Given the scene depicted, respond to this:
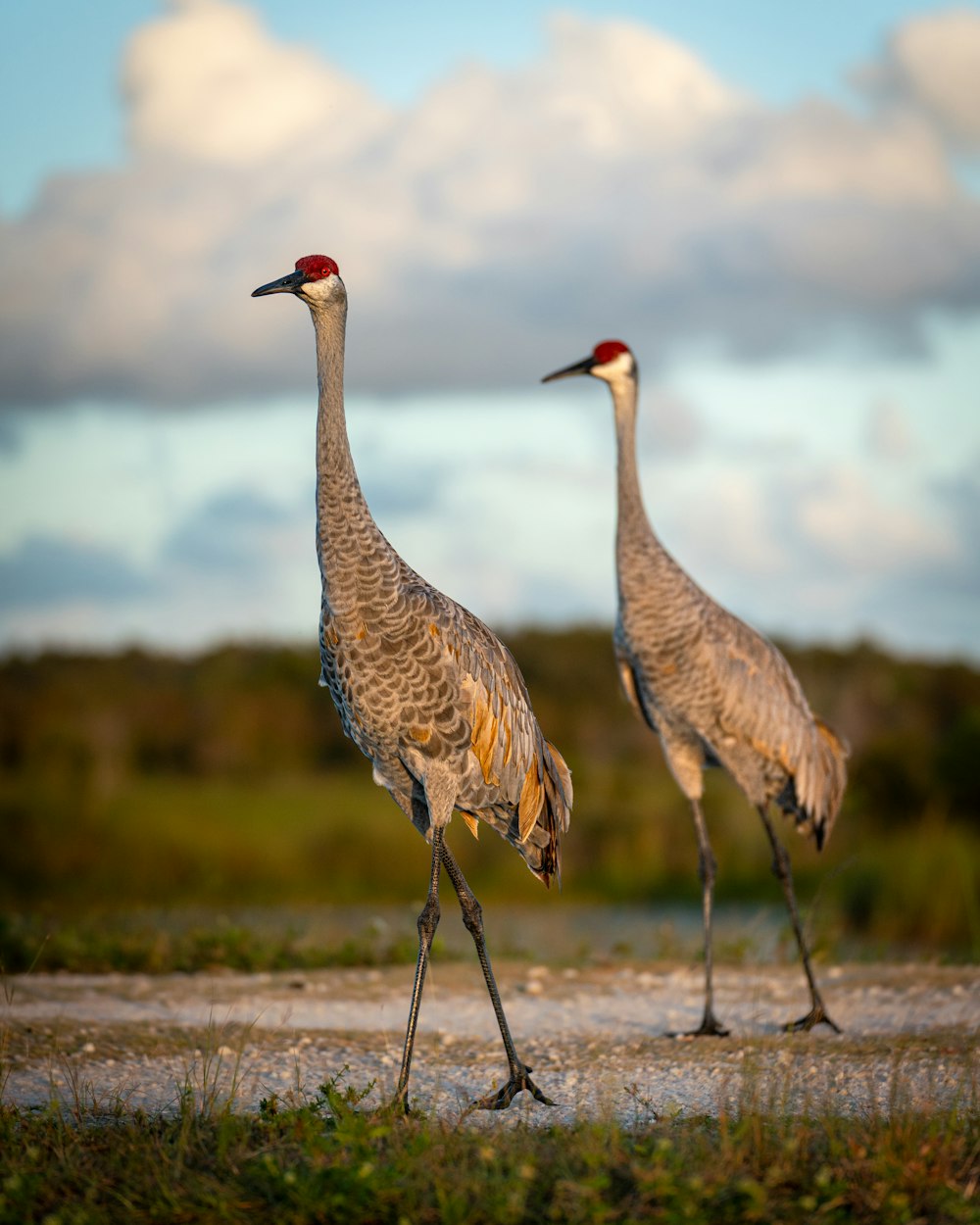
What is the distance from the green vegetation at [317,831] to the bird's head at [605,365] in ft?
13.0

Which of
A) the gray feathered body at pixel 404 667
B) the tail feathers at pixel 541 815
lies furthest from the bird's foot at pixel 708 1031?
the gray feathered body at pixel 404 667

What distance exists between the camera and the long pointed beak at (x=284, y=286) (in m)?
6.07

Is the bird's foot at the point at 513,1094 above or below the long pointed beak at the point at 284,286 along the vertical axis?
below

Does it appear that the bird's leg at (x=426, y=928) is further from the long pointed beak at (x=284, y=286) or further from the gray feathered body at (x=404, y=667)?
the long pointed beak at (x=284, y=286)

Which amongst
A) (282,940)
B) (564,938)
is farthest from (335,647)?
(564,938)

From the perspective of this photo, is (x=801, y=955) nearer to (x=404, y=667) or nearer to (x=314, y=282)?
(x=404, y=667)

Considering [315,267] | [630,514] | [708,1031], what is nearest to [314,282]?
[315,267]

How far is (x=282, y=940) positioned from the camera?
385 inches

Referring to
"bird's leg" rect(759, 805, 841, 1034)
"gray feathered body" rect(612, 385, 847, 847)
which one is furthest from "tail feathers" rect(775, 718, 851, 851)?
"bird's leg" rect(759, 805, 841, 1034)

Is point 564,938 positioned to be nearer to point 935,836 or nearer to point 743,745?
point 935,836

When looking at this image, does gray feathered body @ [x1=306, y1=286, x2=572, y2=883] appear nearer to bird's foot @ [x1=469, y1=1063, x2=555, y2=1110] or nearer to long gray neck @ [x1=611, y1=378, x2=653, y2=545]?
bird's foot @ [x1=469, y1=1063, x2=555, y2=1110]

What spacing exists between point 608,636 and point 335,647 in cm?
3637

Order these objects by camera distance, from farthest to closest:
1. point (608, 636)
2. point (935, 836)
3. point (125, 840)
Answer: point (608, 636)
point (125, 840)
point (935, 836)

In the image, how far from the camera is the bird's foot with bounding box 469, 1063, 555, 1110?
5.58 meters
